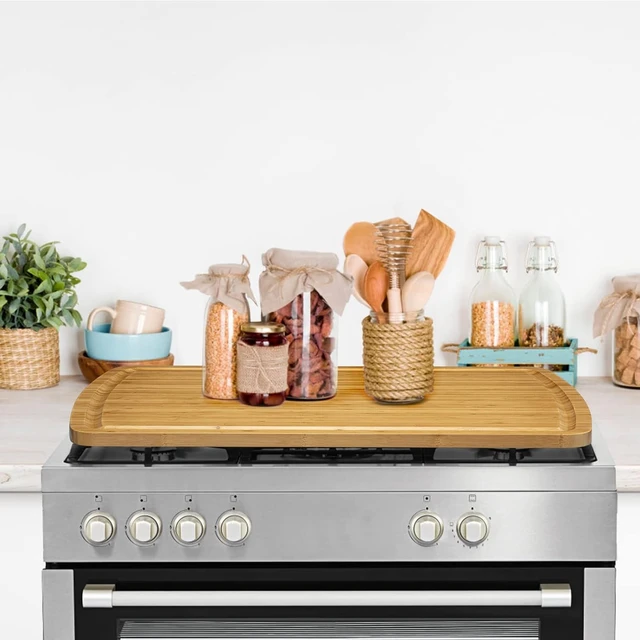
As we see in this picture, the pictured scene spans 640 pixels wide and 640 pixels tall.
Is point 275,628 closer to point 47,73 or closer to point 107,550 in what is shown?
point 107,550

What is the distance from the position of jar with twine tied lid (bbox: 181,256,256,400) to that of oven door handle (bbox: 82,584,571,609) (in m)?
0.37

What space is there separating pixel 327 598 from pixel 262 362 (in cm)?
41

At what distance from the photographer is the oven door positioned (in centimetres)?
156

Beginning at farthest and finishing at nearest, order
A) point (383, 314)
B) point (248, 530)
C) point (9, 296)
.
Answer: point (9, 296)
point (383, 314)
point (248, 530)

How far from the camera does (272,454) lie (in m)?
1.60

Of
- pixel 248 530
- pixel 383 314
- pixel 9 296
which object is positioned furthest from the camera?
pixel 9 296

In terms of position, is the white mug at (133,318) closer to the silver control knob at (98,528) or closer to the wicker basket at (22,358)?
the wicker basket at (22,358)

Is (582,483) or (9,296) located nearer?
(582,483)

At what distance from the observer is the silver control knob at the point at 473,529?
Result: 154 cm

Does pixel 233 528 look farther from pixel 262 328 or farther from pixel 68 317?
pixel 68 317

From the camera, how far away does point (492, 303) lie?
231cm

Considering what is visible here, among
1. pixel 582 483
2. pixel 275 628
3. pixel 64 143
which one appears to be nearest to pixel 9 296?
pixel 64 143

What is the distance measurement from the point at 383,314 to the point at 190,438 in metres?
0.41

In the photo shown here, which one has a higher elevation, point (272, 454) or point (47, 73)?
point (47, 73)
